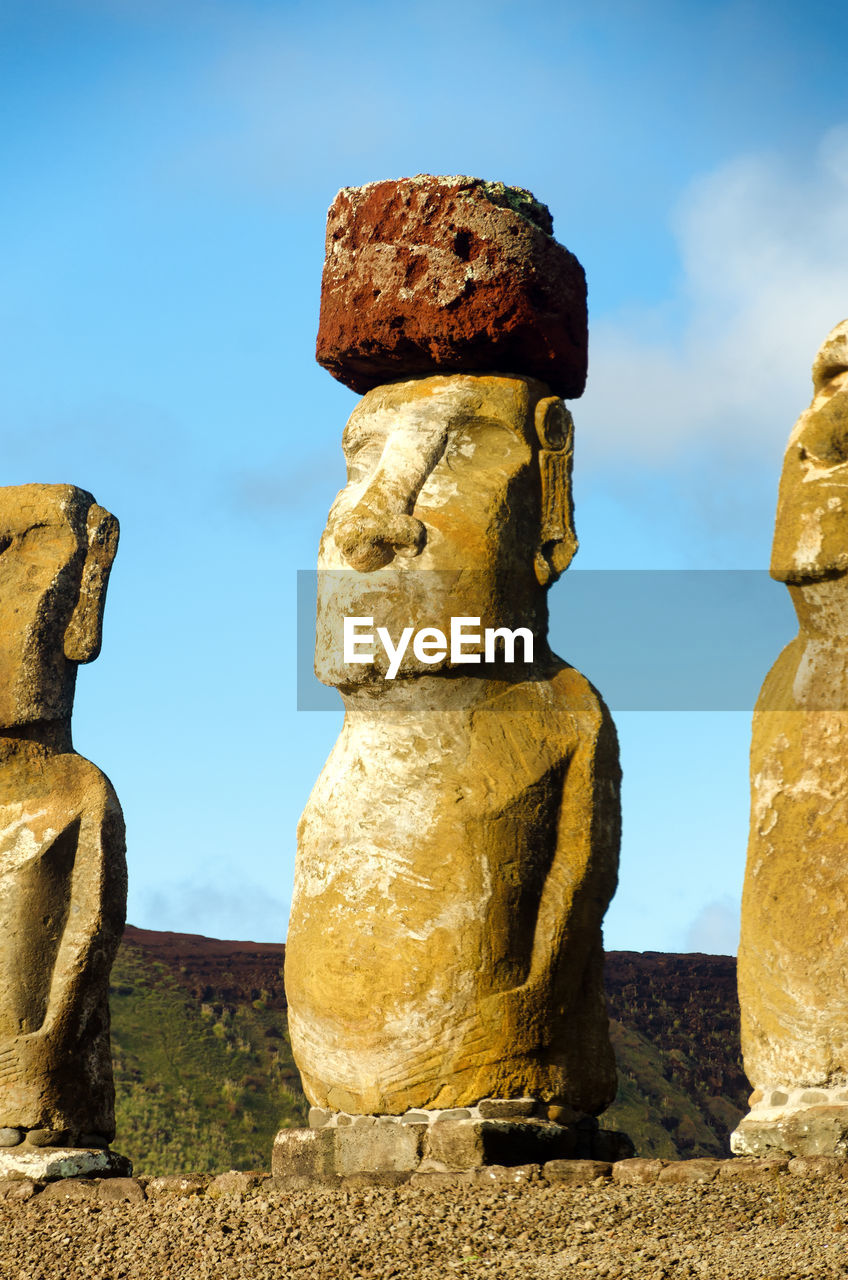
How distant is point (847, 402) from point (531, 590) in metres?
1.67

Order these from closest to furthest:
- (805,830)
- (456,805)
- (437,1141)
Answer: (805,830) → (437,1141) → (456,805)

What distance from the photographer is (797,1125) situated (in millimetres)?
7395

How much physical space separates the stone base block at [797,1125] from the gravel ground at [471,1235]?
205 mm

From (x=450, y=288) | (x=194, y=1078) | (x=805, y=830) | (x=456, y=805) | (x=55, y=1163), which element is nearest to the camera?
(x=805, y=830)

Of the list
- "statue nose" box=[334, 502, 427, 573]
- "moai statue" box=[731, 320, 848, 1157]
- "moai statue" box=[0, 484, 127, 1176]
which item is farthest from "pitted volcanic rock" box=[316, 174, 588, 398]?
"moai statue" box=[0, 484, 127, 1176]

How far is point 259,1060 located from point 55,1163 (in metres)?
8.79

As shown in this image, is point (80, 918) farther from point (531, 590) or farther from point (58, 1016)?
point (531, 590)

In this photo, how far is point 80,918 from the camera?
32.0 ft

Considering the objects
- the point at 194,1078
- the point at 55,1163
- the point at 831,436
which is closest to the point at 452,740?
the point at 831,436

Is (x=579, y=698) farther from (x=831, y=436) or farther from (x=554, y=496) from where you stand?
(x=831, y=436)

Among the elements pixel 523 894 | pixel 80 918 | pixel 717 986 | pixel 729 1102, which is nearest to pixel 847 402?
pixel 523 894

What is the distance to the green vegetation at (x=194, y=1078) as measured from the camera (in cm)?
1620

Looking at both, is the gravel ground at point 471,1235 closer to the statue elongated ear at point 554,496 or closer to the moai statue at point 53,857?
the moai statue at point 53,857

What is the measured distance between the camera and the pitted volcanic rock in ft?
29.1
